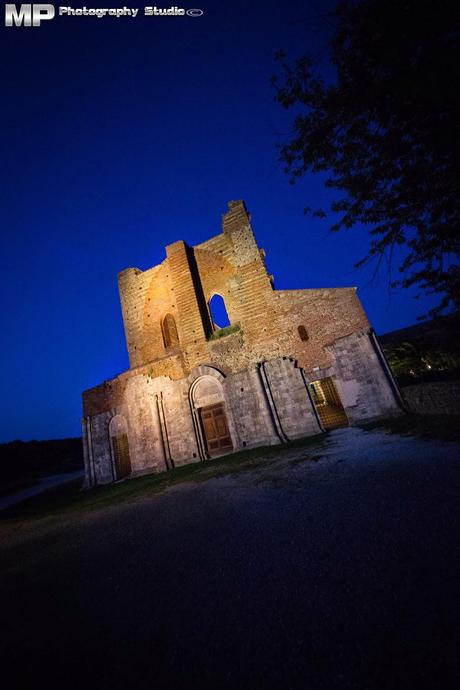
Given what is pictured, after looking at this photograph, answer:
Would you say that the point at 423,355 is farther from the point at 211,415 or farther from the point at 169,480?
the point at 169,480

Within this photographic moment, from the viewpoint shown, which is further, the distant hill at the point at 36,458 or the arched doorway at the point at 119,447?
the distant hill at the point at 36,458

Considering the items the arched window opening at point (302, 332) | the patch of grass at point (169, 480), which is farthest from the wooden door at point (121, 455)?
the arched window opening at point (302, 332)

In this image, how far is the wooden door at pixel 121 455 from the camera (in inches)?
615

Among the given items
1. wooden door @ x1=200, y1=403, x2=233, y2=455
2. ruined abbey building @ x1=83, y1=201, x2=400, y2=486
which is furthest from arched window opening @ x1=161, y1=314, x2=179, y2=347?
wooden door @ x1=200, y1=403, x2=233, y2=455

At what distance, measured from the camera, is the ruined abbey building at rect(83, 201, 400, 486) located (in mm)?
11703

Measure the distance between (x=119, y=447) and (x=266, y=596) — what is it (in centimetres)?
1596

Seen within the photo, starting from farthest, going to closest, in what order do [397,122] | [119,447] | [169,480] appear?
[119,447], [169,480], [397,122]

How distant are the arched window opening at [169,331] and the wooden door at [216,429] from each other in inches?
198

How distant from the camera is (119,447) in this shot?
1616cm

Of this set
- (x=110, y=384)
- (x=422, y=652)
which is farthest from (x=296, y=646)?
(x=110, y=384)

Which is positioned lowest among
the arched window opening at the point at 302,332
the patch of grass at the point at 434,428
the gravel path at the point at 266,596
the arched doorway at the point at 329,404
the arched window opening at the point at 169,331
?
the gravel path at the point at 266,596

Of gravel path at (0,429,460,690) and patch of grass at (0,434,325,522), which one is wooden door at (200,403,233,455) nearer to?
patch of grass at (0,434,325,522)

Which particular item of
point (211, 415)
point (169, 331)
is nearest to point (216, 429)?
point (211, 415)

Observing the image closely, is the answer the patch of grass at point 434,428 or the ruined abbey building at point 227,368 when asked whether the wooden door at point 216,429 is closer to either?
the ruined abbey building at point 227,368
